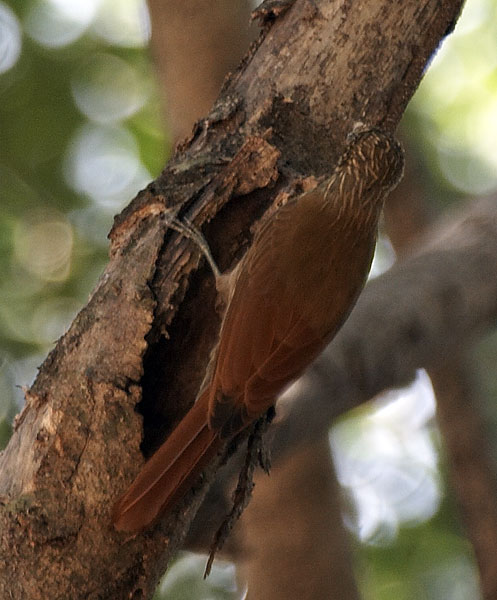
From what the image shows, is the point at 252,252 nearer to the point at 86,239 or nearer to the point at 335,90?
the point at 335,90

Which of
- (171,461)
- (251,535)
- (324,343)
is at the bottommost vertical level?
(251,535)

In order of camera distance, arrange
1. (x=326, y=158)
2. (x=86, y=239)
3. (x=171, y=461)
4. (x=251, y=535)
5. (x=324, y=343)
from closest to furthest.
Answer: (x=171, y=461) → (x=324, y=343) → (x=326, y=158) → (x=251, y=535) → (x=86, y=239)

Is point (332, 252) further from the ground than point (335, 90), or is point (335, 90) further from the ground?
point (335, 90)

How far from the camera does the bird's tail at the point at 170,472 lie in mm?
1917

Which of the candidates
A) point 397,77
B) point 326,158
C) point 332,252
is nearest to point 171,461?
point 332,252

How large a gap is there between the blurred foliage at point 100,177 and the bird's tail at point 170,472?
8.04ft

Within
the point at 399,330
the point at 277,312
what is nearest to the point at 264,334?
the point at 277,312

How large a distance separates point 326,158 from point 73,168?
277cm

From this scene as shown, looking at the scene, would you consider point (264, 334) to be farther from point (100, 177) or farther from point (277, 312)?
point (100, 177)

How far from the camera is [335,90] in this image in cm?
239

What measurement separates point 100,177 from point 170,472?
3153 millimetres

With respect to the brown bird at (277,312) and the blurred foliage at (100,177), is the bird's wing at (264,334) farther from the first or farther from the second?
the blurred foliage at (100,177)

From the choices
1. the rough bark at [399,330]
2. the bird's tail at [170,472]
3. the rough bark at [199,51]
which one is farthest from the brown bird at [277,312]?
the rough bark at [199,51]

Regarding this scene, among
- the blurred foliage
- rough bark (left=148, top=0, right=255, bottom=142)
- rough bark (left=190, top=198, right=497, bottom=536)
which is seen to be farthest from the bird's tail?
the blurred foliage
